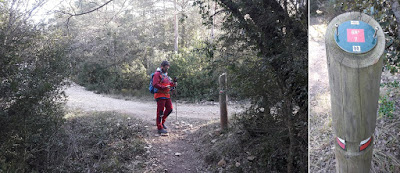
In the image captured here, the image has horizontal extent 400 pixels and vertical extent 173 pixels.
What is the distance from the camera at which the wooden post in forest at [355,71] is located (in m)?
1.68

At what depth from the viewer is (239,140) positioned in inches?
221

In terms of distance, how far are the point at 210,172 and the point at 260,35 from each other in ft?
9.02

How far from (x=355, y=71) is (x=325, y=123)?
132 inches

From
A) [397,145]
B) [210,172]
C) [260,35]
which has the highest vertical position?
[260,35]

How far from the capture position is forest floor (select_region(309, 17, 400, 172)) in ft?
11.8

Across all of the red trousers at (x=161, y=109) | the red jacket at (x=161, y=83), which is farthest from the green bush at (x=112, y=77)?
the red jacket at (x=161, y=83)

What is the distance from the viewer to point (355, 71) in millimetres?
1682

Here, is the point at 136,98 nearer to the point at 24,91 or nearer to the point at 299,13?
the point at 24,91

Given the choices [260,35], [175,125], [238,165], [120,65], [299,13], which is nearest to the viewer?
[299,13]

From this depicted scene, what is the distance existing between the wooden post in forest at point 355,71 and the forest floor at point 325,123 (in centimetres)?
148

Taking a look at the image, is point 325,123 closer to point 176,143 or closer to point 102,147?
point 176,143

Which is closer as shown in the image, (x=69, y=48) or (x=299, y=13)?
(x=299, y=13)

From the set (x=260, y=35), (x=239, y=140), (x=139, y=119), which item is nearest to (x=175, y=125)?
(x=139, y=119)

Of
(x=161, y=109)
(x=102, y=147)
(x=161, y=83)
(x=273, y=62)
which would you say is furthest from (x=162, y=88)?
(x=273, y=62)
